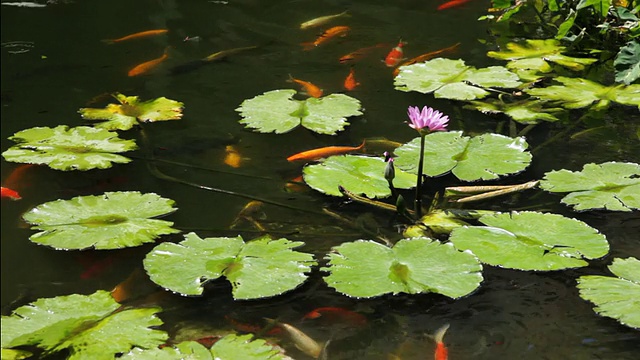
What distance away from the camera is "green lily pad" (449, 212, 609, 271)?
179 centimetres

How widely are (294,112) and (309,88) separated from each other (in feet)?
0.87

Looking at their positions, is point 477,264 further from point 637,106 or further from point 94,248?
point 637,106

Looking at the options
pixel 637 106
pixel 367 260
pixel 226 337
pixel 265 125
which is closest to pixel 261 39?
pixel 265 125

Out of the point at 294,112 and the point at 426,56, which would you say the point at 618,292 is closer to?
the point at 294,112

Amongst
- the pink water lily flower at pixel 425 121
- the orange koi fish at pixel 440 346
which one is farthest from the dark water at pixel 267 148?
the pink water lily flower at pixel 425 121

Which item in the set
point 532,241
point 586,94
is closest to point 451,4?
point 586,94

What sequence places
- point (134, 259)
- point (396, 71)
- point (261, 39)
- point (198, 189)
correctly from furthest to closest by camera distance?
point (261, 39), point (396, 71), point (198, 189), point (134, 259)

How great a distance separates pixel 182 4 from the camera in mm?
3555

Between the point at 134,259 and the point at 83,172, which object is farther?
the point at 83,172

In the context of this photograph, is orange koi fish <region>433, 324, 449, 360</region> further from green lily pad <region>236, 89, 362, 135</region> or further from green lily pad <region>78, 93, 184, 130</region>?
green lily pad <region>78, 93, 184, 130</region>

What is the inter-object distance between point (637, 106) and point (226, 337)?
64.5 inches

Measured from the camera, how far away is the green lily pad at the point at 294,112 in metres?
2.44

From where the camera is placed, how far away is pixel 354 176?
2111mm

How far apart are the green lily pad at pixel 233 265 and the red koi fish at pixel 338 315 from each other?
7 centimetres
